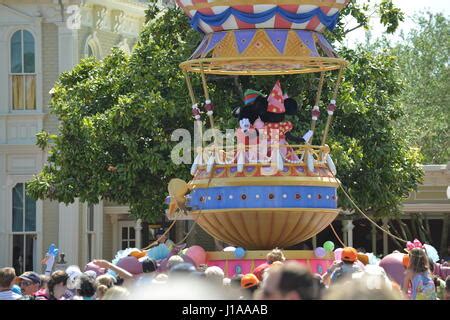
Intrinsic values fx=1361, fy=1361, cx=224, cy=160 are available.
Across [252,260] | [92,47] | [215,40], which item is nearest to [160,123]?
[92,47]

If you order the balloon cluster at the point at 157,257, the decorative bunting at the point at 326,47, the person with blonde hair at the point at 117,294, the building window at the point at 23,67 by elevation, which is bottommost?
the balloon cluster at the point at 157,257

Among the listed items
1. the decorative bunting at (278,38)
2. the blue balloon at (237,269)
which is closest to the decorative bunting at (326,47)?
the decorative bunting at (278,38)

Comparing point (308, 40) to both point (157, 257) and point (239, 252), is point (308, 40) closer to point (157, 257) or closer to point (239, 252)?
point (239, 252)

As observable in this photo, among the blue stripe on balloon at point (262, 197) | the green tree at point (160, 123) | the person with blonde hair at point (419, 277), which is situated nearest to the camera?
the person with blonde hair at point (419, 277)

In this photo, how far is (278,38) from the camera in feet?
56.2

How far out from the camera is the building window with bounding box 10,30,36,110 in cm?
3114

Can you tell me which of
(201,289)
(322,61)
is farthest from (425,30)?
(201,289)

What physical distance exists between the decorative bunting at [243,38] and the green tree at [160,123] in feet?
21.8

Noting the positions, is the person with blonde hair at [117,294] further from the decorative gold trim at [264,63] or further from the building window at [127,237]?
the building window at [127,237]

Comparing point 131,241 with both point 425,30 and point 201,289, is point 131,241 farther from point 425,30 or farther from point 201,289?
point 201,289

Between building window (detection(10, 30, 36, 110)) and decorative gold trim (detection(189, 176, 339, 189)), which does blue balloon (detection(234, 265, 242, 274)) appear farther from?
building window (detection(10, 30, 36, 110))

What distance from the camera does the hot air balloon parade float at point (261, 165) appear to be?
659 inches

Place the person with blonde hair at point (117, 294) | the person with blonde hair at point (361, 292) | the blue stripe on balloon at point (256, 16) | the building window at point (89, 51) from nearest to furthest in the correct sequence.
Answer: the person with blonde hair at point (361, 292), the person with blonde hair at point (117, 294), the blue stripe on balloon at point (256, 16), the building window at point (89, 51)
